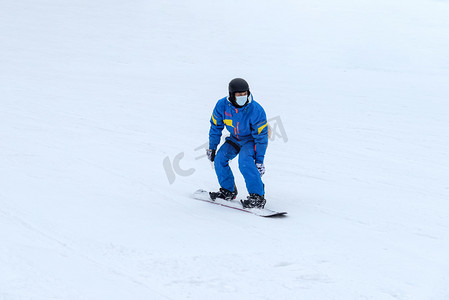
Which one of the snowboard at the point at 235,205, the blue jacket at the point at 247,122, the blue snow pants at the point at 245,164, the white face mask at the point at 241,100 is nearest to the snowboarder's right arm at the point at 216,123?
the blue jacket at the point at 247,122

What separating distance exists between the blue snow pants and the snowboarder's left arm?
8cm

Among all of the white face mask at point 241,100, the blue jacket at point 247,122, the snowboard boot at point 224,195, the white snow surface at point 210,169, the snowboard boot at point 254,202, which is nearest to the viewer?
the white snow surface at point 210,169

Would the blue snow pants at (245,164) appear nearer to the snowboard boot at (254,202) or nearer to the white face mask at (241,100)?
the snowboard boot at (254,202)

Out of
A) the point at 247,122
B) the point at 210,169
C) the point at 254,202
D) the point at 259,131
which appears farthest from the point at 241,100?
the point at 210,169

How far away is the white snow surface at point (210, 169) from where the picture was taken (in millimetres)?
4289

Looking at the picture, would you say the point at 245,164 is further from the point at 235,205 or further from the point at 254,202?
the point at 235,205

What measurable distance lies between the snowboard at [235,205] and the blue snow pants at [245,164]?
198mm

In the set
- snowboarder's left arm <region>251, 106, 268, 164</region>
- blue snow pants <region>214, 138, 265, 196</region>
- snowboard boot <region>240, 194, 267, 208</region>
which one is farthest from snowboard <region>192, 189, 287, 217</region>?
snowboarder's left arm <region>251, 106, 268, 164</region>

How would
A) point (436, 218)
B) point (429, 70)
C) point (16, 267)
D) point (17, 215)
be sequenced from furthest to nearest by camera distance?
point (429, 70) < point (436, 218) < point (17, 215) < point (16, 267)

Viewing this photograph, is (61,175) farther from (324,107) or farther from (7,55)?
(7,55)

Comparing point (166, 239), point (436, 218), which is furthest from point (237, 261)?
point (436, 218)

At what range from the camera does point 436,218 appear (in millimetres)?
6031

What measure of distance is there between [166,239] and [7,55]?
13458 mm

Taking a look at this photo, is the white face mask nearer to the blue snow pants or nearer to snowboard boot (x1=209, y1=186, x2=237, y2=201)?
the blue snow pants
